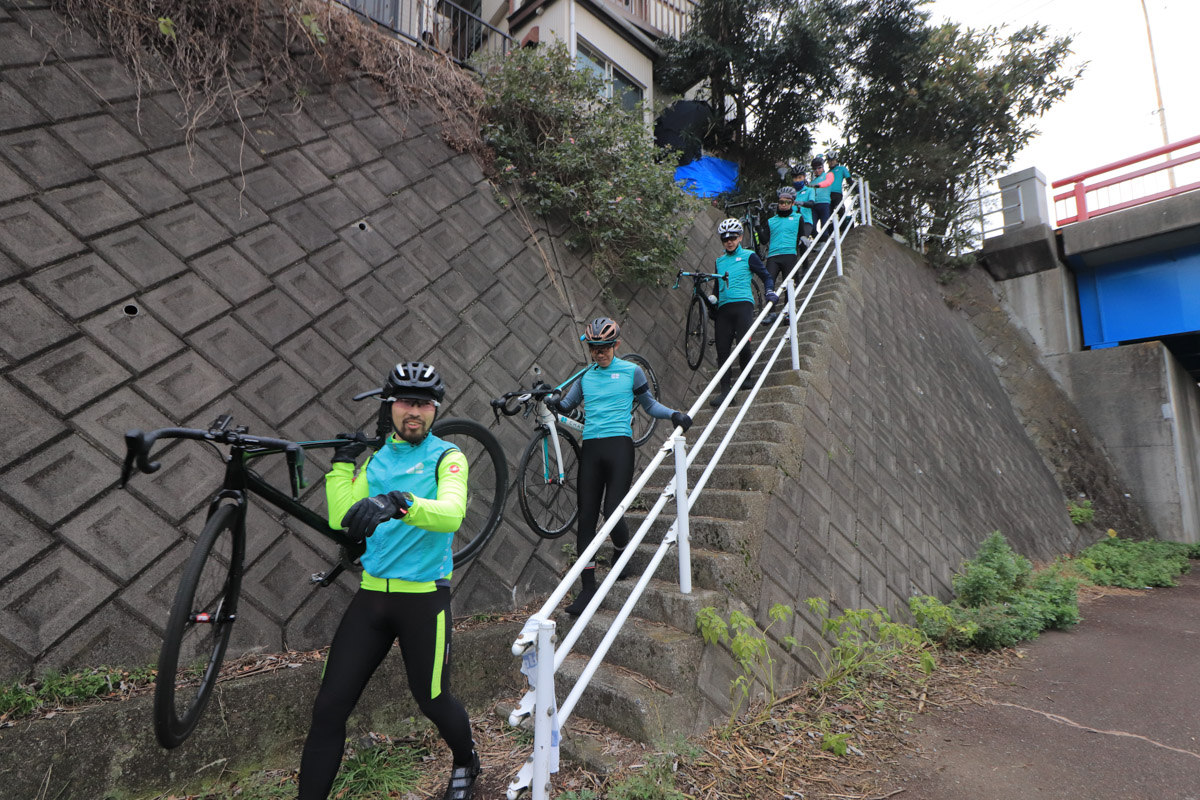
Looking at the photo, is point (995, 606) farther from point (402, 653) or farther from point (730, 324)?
point (402, 653)

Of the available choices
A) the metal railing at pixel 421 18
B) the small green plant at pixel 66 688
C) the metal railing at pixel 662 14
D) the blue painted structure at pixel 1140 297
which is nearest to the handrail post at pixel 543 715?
the small green plant at pixel 66 688

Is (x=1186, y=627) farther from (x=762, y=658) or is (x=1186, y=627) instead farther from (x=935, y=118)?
(x=935, y=118)

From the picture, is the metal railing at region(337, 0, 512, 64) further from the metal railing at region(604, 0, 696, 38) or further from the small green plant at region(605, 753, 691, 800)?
the small green plant at region(605, 753, 691, 800)

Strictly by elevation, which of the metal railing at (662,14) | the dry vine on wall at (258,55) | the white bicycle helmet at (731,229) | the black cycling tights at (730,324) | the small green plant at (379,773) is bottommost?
the small green plant at (379,773)

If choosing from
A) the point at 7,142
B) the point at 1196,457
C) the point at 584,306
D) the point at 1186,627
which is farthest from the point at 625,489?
the point at 1196,457

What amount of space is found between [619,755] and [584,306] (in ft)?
14.8

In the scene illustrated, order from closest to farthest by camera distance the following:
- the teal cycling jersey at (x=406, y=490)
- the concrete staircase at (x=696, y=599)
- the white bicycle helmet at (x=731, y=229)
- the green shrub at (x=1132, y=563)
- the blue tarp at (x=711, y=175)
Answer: the teal cycling jersey at (x=406, y=490)
the concrete staircase at (x=696, y=599)
the white bicycle helmet at (x=731, y=229)
the green shrub at (x=1132, y=563)
the blue tarp at (x=711, y=175)

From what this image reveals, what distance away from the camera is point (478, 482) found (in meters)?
4.53

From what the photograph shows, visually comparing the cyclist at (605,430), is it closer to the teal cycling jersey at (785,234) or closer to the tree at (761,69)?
the teal cycling jersey at (785,234)

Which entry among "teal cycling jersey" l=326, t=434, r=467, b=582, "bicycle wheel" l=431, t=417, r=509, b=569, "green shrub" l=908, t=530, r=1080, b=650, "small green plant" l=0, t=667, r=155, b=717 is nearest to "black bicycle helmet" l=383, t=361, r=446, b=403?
"teal cycling jersey" l=326, t=434, r=467, b=582

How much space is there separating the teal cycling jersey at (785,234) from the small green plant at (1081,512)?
605 cm

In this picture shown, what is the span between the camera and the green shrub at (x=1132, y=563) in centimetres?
696

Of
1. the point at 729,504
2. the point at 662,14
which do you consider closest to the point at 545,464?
the point at 729,504

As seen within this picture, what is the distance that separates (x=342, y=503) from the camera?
248cm
